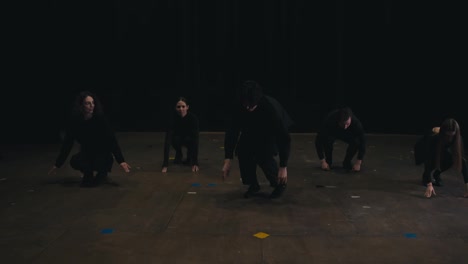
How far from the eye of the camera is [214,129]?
35.4ft

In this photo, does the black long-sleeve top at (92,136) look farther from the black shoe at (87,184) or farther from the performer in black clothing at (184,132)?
the performer in black clothing at (184,132)

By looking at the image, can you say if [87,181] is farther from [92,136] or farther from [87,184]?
[92,136]

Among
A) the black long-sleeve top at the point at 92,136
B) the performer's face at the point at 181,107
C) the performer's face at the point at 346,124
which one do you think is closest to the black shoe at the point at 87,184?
the black long-sleeve top at the point at 92,136

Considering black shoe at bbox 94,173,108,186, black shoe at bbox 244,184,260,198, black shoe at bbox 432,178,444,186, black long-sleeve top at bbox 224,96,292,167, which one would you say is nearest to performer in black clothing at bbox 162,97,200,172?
black shoe at bbox 94,173,108,186

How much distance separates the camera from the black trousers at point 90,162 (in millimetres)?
5930

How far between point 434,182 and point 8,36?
765 cm

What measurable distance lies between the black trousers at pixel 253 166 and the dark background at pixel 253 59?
16.6 ft

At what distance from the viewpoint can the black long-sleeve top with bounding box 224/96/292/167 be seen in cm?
491

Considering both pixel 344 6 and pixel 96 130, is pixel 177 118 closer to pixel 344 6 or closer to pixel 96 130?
pixel 96 130

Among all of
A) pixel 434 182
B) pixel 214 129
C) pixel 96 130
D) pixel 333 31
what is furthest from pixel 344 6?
pixel 96 130

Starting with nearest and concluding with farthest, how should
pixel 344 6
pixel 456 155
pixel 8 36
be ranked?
1. pixel 456 155
2. pixel 8 36
3. pixel 344 6

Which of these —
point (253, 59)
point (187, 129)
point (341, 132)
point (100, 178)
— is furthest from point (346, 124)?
point (253, 59)

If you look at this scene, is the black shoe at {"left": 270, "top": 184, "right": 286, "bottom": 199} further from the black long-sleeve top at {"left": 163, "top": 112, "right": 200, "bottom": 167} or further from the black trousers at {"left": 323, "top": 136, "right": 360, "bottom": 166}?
the black trousers at {"left": 323, "top": 136, "right": 360, "bottom": 166}

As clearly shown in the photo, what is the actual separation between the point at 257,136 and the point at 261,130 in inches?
3.2
